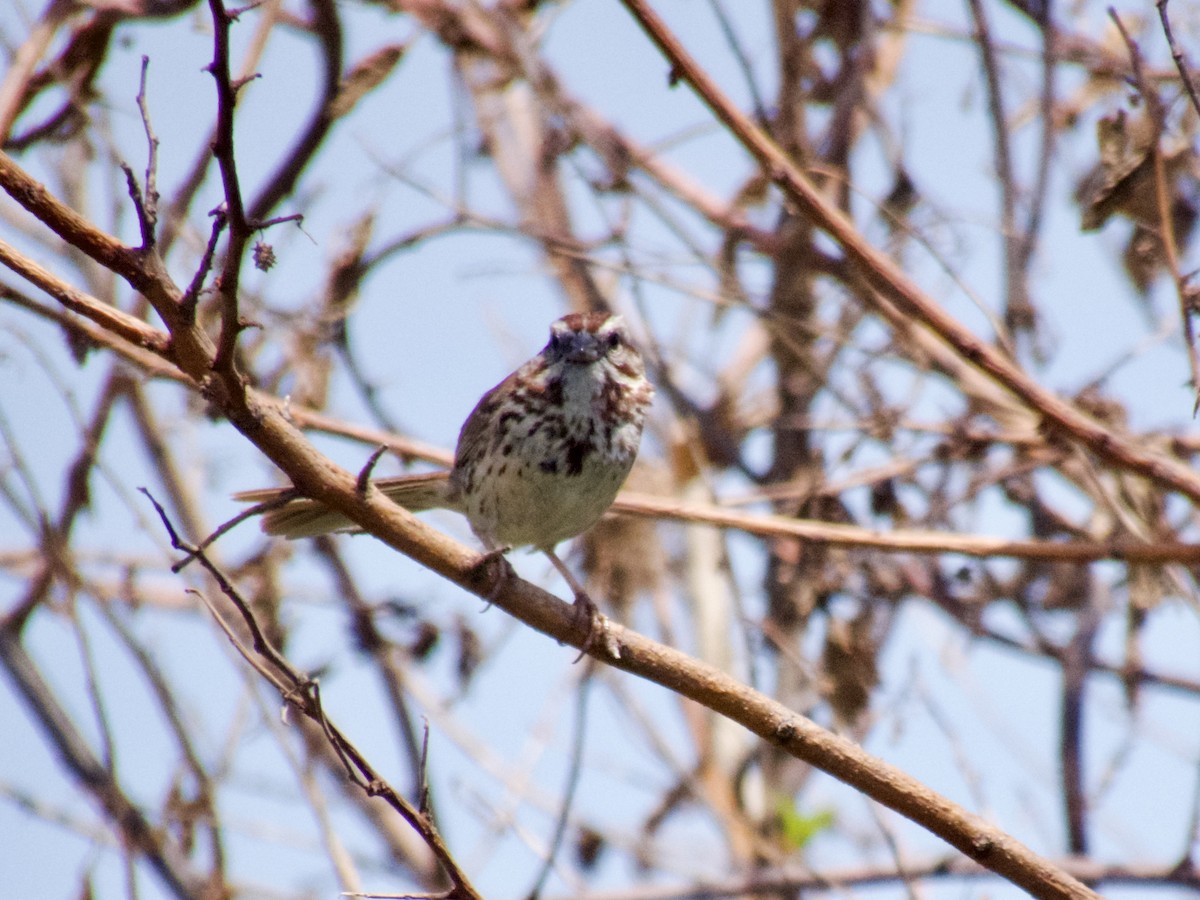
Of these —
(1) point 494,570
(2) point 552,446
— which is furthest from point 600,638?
(2) point 552,446

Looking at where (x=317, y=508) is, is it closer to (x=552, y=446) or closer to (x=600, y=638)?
(x=552, y=446)

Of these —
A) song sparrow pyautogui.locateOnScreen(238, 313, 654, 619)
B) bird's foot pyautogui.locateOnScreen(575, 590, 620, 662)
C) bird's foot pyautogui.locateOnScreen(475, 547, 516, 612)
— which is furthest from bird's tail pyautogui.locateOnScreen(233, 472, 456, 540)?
bird's foot pyautogui.locateOnScreen(575, 590, 620, 662)

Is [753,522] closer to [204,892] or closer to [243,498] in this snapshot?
[243,498]

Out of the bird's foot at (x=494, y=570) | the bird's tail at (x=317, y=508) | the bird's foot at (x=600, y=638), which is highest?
the bird's tail at (x=317, y=508)

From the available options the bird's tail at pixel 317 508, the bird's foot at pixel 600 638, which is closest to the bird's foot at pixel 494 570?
the bird's foot at pixel 600 638

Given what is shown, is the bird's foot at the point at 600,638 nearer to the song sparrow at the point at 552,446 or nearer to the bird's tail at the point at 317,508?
the bird's tail at the point at 317,508

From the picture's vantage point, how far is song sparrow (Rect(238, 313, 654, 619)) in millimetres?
4027

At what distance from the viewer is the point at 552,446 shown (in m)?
4.04

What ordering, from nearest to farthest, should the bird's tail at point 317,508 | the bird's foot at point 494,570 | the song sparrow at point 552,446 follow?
the bird's foot at point 494,570, the bird's tail at point 317,508, the song sparrow at point 552,446

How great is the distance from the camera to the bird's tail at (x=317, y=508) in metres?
3.77

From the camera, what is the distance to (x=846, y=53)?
533 centimetres

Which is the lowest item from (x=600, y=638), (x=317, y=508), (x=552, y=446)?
(x=600, y=638)

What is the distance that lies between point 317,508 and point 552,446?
642 millimetres

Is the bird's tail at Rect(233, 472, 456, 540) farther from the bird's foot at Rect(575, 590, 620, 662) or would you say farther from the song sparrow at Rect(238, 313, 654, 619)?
the bird's foot at Rect(575, 590, 620, 662)
